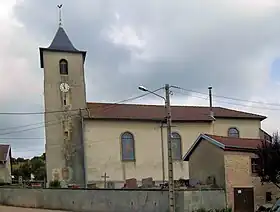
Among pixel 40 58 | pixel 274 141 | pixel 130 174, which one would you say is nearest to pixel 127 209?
pixel 274 141

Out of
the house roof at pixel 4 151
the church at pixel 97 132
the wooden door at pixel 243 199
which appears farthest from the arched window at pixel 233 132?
the house roof at pixel 4 151

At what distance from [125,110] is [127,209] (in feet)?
89.9

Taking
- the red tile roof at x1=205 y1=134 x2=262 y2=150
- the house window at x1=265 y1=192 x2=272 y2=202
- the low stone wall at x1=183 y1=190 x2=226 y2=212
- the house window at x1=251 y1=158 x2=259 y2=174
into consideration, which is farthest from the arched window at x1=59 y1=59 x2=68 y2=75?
the house window at x1=265 y1=192 x2=272 y2=202

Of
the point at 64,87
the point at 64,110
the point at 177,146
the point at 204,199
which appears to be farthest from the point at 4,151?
the point at 204,199

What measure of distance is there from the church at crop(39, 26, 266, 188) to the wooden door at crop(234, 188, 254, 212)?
23587 mm

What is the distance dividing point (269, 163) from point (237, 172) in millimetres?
2282

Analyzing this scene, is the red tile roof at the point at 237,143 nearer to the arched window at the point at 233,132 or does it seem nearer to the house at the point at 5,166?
the arched window at the point at 233,132

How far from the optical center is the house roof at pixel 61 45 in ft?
199

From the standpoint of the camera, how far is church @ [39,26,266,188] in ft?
186

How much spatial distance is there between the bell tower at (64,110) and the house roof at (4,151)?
16.8 meters

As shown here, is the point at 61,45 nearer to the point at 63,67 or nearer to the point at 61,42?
the point at 61,42

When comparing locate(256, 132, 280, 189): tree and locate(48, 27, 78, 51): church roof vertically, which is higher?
locate(48, 27, 78, 51): church roof

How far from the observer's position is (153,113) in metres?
61.9

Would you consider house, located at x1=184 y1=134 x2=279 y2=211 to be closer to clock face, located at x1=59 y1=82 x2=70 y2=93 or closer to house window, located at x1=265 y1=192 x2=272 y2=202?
house window, located at x1=265 y1=192 x2=272 y2=202
